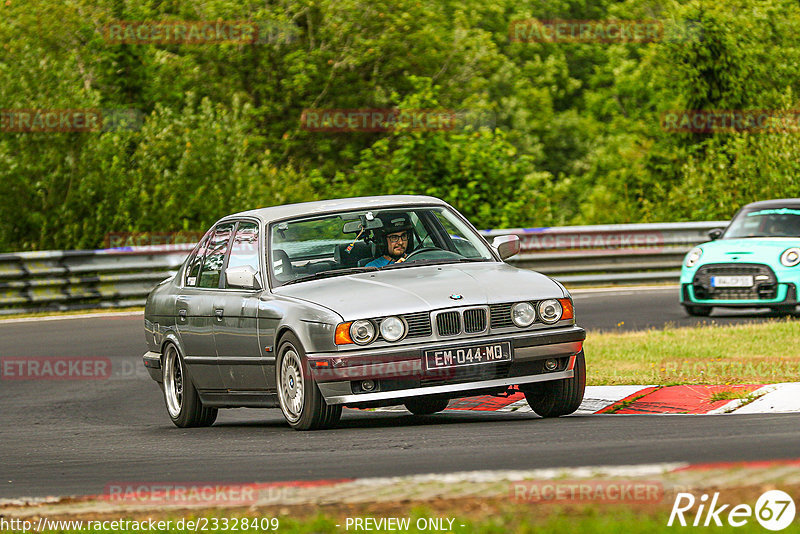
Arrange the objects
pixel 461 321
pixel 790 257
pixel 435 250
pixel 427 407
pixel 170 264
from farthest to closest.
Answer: pixel 170 264 < pixel 790 257 < pixel 427 407 < pixel 435 250 < pixel 461 321

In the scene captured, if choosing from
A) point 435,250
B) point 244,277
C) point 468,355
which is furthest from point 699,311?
point 468,355

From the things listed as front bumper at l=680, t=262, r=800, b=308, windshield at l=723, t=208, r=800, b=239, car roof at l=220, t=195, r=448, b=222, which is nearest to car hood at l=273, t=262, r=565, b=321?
car roof at l=220, t=195, r=448, b=222

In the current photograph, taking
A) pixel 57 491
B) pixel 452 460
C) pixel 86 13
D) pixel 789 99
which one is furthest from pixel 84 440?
pixel 86 13

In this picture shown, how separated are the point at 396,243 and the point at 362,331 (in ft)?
4.99

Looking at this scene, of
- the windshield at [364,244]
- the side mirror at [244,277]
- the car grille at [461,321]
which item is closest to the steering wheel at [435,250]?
the windshield at [364,244]

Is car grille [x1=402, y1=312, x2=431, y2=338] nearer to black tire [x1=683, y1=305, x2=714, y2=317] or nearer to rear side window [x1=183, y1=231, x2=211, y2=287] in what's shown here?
rear side window [x1=183, y1=231, x2=211, y2=287]

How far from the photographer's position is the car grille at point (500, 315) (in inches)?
342

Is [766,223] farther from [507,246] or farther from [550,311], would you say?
[550,311]

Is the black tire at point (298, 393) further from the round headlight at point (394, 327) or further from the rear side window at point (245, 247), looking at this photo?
the rear side window at point (245, 247)

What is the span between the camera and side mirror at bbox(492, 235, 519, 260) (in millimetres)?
9984

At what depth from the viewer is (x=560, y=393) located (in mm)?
9180

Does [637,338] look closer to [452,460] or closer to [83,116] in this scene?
[452,460]

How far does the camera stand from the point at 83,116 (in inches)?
960

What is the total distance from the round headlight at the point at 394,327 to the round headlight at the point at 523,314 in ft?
2.39
